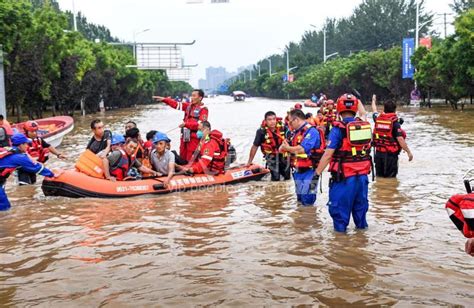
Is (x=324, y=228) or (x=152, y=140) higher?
(x=152, y=140)

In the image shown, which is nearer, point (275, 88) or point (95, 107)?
point (95, 107)

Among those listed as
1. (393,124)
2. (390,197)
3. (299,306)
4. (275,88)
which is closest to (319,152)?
(390,197)

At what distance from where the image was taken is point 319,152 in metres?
7.45

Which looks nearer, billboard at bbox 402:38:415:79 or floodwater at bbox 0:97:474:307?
floodwater at bbox 0:97:474:307

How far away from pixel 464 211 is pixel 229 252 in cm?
313

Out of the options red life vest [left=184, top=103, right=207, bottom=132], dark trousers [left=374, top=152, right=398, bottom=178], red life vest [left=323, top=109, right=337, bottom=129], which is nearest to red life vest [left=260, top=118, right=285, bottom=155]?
red life vest [left=184, top=103, right=207, bottom=132]

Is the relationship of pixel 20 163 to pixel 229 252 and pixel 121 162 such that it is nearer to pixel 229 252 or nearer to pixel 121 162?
pixel 121 162

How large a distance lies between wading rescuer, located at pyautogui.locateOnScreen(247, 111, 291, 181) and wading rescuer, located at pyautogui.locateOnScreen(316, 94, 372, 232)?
3864 mm

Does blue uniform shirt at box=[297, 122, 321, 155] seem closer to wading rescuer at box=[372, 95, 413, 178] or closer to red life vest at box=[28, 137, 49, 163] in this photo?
wading rescuer at box=[372, 95, 413, 178]

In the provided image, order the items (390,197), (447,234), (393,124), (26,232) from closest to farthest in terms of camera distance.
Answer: (447,234) < (26,232) < (390,197) < (393,124)

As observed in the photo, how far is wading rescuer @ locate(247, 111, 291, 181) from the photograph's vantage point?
9898mm

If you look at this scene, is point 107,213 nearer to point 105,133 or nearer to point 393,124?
point 105,133

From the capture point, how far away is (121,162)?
29.0 ft

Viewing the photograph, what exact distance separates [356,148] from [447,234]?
1.66 metres
